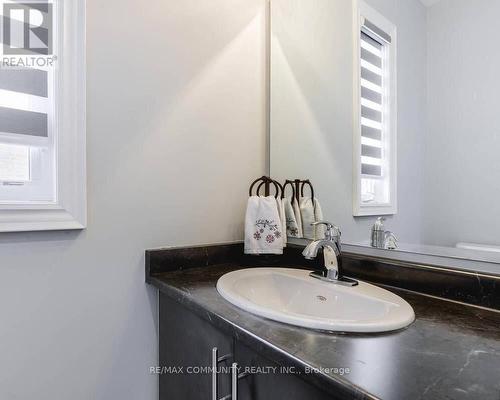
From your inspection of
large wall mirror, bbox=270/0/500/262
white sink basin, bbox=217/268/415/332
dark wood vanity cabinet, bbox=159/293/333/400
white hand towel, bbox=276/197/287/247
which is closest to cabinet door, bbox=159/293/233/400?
dark wood vanity cabinet, bbox=159/293/333/400

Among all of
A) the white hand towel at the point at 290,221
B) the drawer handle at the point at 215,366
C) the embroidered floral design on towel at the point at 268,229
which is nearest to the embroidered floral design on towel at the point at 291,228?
the white hand towel at the point at 290,221

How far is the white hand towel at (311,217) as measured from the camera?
120 centimetres

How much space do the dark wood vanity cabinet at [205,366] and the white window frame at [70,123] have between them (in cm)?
40

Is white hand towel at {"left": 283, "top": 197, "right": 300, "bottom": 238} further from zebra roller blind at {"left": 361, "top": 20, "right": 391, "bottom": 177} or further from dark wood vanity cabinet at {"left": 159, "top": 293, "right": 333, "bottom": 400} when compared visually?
dark wood vanity cabinet at {"left": 159, "top": 293, "right": 333, "bottom": 400}

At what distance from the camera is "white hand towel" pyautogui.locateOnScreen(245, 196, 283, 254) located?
117 centimetres

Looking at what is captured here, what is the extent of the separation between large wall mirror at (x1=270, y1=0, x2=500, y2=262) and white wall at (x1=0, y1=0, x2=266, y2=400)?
254 millimetres

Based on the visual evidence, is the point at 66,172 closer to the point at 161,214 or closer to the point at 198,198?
the point at 161,214

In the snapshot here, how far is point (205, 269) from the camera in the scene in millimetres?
1136

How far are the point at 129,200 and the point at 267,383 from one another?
68 centimetres

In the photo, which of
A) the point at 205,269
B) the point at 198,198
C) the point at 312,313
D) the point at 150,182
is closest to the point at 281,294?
the point at 312,313

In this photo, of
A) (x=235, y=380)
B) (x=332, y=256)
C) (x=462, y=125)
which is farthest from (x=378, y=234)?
(x=235, y=380)

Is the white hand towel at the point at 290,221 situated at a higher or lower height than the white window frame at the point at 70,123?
lower

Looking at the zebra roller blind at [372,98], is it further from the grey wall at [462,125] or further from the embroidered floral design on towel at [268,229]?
the embroidered floral design on towel at [268,229]

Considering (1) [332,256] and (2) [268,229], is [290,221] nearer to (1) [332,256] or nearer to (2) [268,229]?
(2) [268,229]
